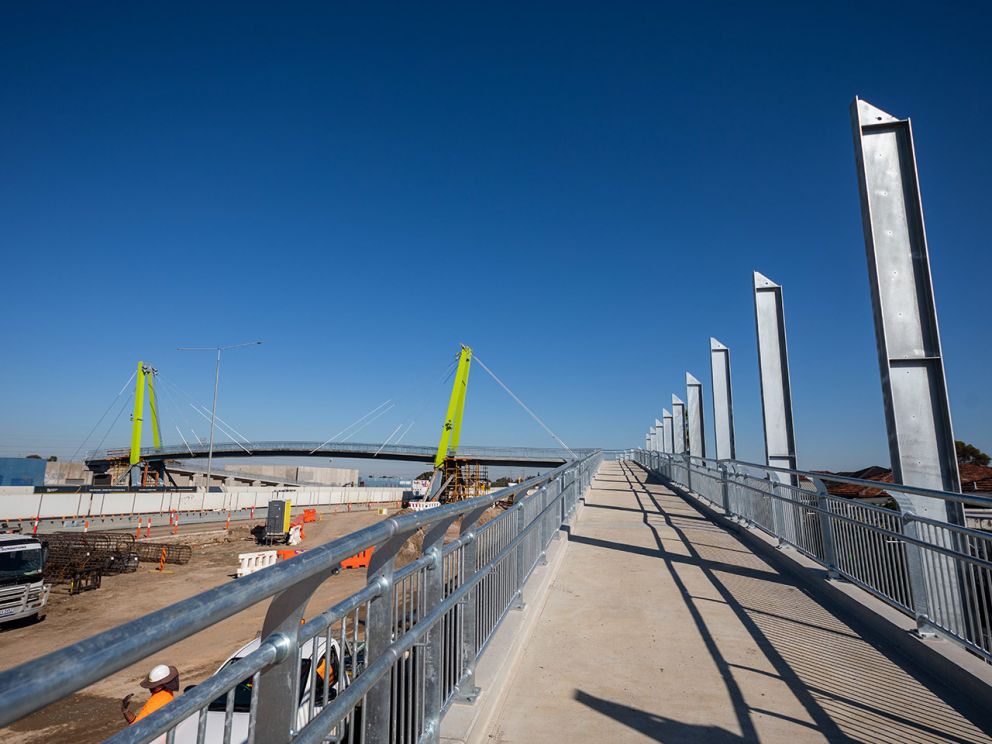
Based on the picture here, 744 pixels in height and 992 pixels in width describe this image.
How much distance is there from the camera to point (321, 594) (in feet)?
57.8

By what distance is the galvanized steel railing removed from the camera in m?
0.99

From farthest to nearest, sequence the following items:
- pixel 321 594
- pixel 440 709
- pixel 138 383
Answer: pixel 138 383, pixel 321 594, pixel 440 709

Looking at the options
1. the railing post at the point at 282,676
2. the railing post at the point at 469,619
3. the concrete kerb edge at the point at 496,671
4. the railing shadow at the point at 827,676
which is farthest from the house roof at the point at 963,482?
the railing post at the point at 282,676

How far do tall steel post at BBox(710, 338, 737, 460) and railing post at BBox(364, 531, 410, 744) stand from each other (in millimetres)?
17822

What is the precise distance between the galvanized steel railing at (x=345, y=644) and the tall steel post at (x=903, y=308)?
519 centimetres

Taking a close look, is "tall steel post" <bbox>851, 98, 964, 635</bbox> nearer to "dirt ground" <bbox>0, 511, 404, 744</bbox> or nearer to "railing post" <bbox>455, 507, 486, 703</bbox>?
"railing post" <bbox>455, 507, 486, 703</bbox>

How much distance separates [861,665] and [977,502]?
154 centimetres

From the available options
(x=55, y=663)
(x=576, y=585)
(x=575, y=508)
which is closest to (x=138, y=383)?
(x=575, y=508)

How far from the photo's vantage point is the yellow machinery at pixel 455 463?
5106cm

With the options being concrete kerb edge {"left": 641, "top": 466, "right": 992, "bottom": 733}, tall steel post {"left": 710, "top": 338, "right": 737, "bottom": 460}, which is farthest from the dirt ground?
tall steel post {"left": 710, "top": 338, "right": 737, "bottom": 460}

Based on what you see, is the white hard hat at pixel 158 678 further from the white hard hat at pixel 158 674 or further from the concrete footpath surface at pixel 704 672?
the concrete footpath surface at pixel 704 672

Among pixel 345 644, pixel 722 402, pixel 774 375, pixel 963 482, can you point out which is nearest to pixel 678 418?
pixel 722 402

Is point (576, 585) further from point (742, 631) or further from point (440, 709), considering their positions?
point (440, 709)

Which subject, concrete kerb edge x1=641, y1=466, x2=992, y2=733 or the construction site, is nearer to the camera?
concrete kerb edge x1=641, y1=466, x2=992, y2=733
